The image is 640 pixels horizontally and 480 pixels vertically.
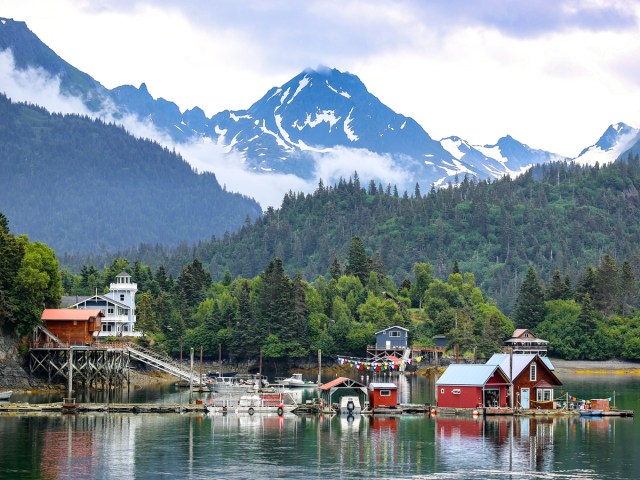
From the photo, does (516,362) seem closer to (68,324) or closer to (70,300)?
(68,324)

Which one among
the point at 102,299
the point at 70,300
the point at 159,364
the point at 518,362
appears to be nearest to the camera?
the point at 518,362

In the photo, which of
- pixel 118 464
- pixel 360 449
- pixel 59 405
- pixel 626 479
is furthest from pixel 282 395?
pixel 626 479

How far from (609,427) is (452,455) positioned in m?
25.6

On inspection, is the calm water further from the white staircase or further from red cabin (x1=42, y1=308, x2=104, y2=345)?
red cabin (x1=42, y1=308, x2=104, y2=345)

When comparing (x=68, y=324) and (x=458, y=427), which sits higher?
(x=68, y=324)

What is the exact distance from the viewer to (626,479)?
81500 millimetres

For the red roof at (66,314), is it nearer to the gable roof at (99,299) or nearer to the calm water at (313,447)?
the gable roof at (99,299)

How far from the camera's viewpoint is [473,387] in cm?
11850

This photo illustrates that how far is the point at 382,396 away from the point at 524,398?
1474 cm

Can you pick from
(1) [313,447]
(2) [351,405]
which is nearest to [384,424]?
(2) [351,405]

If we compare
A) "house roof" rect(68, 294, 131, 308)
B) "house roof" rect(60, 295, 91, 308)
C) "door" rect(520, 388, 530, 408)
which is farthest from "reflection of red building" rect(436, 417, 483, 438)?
"house roof" rect(60, 295, 91, 308)

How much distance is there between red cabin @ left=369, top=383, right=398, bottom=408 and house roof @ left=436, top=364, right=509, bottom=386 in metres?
4.92

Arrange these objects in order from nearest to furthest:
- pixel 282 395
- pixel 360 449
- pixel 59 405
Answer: pixel 360 449 < pixel 59 405 < pixel 282 395

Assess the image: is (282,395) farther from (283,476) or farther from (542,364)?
(283,476)
